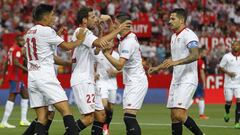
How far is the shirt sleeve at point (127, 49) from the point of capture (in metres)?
13.0

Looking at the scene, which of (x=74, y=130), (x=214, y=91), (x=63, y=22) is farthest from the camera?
(x=63, y=22)

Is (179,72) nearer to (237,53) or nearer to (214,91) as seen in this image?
(237,53)

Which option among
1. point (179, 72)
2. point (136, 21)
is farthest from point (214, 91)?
point (179, 72)

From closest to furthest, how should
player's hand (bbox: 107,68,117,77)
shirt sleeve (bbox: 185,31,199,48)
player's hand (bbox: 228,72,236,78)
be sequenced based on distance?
1. shirt sleeve (bbox: 185,31,199,48)
2. player's hand (bbox: 107,68,117,77)
3. player's hand (bbox: 228,72,236,78)

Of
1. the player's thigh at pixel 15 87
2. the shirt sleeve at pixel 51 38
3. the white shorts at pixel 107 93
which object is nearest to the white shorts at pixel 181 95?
the shirt sleeve at pixel 51 38

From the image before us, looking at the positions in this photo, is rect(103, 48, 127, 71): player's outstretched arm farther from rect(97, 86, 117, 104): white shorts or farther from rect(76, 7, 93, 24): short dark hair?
rect(97, 86, 117, 104): white shorts

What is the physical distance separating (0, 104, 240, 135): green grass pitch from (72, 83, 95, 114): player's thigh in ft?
13.7

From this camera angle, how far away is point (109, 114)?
662 inches

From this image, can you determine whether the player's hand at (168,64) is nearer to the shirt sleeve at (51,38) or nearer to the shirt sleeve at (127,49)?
the shirt sleeve at (127,49)

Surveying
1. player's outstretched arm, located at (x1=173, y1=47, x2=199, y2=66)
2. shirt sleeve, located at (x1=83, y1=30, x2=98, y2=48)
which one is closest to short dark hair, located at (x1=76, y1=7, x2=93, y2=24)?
shirt sleeve, located at (x1=83, y1=30, x2=98, y2=48)

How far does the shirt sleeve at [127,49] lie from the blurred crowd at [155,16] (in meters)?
17.2

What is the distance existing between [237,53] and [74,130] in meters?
9.91

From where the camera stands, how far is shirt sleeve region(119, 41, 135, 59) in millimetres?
12993

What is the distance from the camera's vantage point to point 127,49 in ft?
42.9
